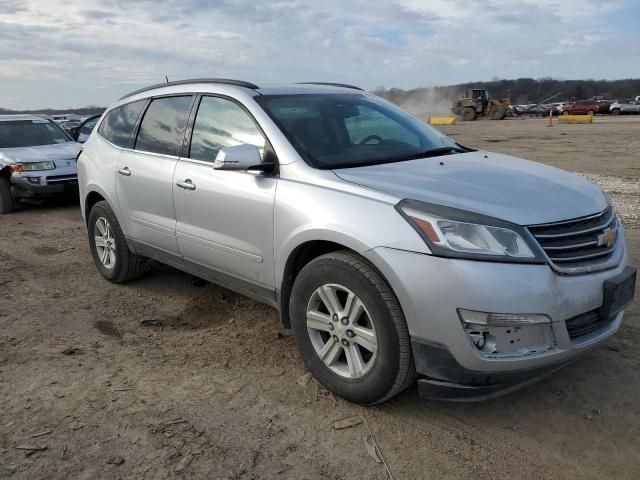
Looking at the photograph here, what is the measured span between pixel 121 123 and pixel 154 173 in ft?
3.44

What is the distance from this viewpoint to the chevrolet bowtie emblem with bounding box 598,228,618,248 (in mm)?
3000

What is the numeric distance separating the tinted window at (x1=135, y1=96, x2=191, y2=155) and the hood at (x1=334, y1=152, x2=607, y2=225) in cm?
159

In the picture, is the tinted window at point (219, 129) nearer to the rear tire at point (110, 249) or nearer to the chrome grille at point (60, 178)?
the rear tire at point (110, 249)

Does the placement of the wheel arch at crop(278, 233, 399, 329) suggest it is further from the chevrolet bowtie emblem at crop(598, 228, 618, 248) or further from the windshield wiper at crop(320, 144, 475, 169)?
the chevrolet bowtie emblem at crop(598, 228, 618, 248)

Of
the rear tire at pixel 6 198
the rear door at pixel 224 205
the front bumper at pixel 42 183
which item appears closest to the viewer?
the rear door at pixel 224 205

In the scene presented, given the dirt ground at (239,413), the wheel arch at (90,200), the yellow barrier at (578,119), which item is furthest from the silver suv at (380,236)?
the yellow barrier at (578,119)

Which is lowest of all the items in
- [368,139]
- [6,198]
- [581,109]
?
[6,198]

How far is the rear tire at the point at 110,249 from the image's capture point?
5.13 m

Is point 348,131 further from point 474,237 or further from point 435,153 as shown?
point 474,237

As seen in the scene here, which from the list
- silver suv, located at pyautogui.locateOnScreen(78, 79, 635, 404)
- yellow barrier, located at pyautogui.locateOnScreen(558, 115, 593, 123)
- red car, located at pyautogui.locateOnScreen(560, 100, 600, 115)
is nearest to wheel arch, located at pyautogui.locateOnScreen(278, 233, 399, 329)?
silver suv, located at pyautogui.locateOnScreen(78, 79, 635, 404)

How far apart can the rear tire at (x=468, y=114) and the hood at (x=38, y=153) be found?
36.5m

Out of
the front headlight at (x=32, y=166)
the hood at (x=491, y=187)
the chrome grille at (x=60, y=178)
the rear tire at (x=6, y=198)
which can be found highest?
the hood at (x=491, y=187)

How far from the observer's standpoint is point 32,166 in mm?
9555

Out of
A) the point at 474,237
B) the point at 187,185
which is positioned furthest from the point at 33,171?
the point at 474,237
